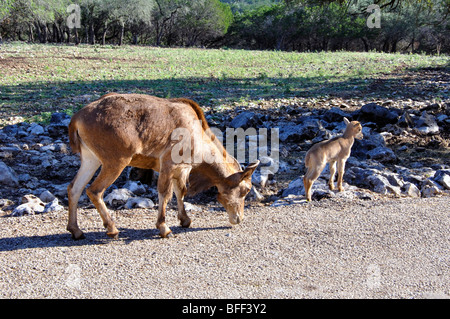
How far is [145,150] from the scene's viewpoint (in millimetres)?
5418

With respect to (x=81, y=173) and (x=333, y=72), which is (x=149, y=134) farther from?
(x=333, y=72)

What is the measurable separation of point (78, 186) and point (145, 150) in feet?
3.00

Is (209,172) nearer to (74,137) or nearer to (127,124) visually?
(127,124)

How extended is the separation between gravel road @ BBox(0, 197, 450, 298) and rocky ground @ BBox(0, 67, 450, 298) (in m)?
0.01

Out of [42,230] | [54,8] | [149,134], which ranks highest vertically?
[54,8]

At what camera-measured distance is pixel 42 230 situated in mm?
5621

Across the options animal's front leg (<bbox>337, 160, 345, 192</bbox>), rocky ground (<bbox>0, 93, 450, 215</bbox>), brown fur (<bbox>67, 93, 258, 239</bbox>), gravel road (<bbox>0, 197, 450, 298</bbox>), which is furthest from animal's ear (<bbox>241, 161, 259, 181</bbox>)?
animal's front leg (<bbox>337, 160, 345, 192</bbox>)

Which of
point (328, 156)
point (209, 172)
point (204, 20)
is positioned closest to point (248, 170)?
point (209, 172)

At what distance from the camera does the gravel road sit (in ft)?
13.6

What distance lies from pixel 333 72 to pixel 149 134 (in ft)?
60.6

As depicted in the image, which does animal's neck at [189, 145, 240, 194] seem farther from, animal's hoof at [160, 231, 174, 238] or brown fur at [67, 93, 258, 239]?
animal's hoof at [160, 231, 174, 238]

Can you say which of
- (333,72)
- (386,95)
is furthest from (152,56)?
(386,95)

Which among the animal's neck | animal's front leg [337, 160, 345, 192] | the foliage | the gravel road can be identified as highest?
the foliage

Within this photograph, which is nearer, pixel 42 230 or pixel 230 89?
pixel 42 230
